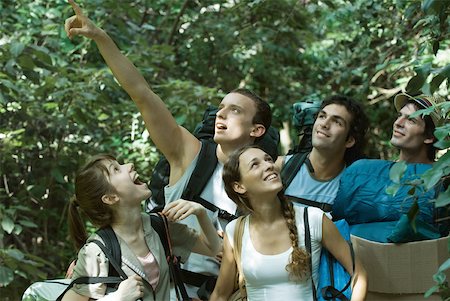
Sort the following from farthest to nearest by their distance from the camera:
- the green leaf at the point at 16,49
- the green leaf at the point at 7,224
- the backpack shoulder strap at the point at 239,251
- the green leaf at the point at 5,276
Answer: the green leaf at the point at 7,224 < the green leaf at the point at 16,49 < the green leaf at the point at 5,276 < the backpack shoulder strap at the point at 239,251

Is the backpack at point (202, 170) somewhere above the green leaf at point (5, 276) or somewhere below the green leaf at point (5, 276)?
above

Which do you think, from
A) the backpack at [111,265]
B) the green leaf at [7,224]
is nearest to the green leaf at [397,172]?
the backpack at [111,265]

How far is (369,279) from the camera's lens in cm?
372

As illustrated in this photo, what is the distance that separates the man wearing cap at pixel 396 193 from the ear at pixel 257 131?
1.67ft

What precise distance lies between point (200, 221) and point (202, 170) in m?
0.49

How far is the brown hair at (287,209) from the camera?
343 centimetres

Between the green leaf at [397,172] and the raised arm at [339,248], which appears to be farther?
the raised arm at [339,248]

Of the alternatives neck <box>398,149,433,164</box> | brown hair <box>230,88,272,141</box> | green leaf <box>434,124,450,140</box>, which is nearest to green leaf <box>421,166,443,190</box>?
green leaf <box>434,124,450,140</box>

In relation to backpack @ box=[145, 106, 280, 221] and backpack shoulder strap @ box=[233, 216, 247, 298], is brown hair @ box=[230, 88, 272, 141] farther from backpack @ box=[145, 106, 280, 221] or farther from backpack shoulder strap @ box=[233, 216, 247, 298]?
backpack shoulder strap @ box=[233, 216, 247, 298]

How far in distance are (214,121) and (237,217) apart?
2.08 ft

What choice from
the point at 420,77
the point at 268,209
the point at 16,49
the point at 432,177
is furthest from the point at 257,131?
the point at 16,49

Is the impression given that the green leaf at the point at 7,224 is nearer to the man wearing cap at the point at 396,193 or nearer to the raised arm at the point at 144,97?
the raised arm at the point at 144,97

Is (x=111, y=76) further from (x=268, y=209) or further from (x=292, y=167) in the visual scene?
(x=268, y=209)

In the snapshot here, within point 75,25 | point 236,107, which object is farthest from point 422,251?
point 75,25
